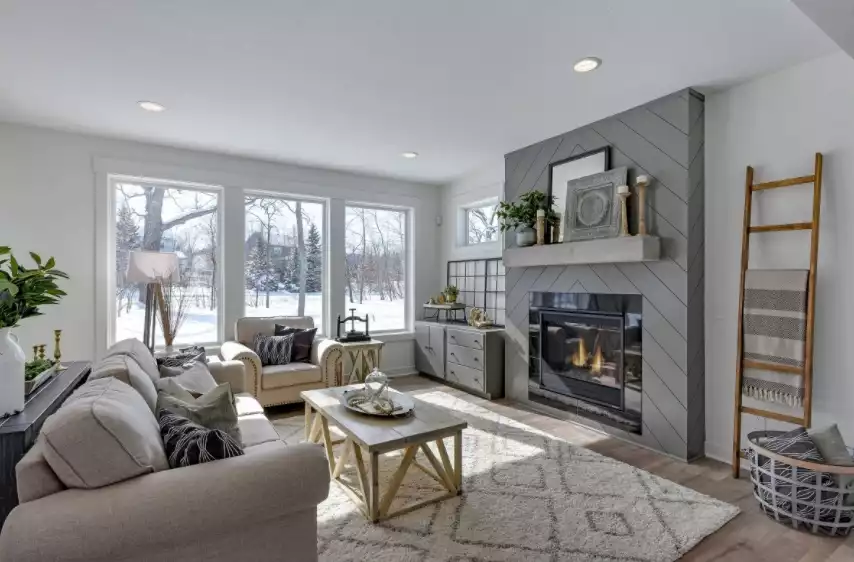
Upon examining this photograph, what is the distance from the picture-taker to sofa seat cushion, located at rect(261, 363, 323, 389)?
3850 millimetres

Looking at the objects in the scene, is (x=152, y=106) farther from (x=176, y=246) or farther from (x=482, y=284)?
(x=482, y=284)

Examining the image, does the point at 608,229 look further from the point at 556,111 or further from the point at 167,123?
the point at 167,123

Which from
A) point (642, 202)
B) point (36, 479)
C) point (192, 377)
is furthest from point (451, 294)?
point (36, 479)

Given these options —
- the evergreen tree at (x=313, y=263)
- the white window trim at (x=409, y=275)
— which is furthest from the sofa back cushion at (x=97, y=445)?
the white window trim at (x=409, y=275)

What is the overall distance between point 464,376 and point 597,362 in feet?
5.09

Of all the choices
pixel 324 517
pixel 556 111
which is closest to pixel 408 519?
pixel 324 517

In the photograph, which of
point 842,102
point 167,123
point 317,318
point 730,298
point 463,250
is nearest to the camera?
point 842,102

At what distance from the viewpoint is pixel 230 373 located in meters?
3.31

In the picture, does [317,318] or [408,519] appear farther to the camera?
[317,318]

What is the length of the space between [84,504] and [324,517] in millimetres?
1248

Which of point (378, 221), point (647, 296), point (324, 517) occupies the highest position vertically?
point (378, 221)

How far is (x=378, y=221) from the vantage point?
18.6ft

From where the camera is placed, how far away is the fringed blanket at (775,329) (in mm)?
2520

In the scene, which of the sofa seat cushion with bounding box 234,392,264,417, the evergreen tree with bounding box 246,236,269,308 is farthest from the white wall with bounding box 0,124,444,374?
the sofa seat cushion with bounding box 234,392,264,417
